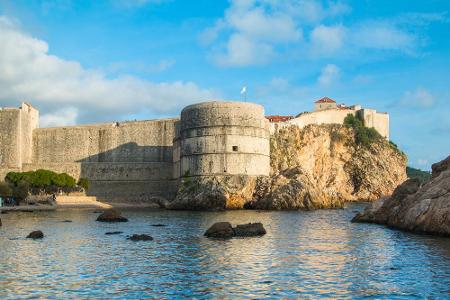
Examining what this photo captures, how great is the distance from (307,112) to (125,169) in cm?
2688

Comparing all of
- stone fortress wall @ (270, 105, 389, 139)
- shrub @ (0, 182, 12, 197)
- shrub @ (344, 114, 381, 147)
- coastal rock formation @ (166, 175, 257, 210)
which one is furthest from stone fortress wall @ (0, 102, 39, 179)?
shrub @ (344, 114, 381, 147)

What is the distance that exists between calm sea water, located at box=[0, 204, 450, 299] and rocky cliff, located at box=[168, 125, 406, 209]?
64.9 ft

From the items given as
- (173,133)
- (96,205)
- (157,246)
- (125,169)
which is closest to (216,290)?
(157,246)

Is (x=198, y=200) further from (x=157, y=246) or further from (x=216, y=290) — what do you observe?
(x=216, y=290)

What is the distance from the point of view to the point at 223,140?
1852 inches

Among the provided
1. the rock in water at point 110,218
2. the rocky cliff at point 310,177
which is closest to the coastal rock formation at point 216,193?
the rocky cliff at point 310,177

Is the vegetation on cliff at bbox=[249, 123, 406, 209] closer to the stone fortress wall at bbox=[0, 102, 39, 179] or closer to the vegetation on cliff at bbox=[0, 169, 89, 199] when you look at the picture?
the vegetation on cliff at bbox=[0, 169, 89, 199]

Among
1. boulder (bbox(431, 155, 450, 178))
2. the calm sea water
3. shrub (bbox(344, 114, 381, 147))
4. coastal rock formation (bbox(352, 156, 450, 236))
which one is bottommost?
the calm sea water

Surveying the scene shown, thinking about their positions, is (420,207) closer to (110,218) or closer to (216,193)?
(110,218)

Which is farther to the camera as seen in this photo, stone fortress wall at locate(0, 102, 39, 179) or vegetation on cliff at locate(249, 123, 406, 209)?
vegetation on cliff at locate(249, 123, 406, 209)

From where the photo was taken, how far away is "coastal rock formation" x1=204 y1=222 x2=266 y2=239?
22672 mm

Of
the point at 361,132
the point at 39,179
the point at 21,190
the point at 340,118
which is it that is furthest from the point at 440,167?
the point at 340,118

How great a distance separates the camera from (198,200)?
45.0 metres

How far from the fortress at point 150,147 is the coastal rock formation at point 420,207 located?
1761cm
